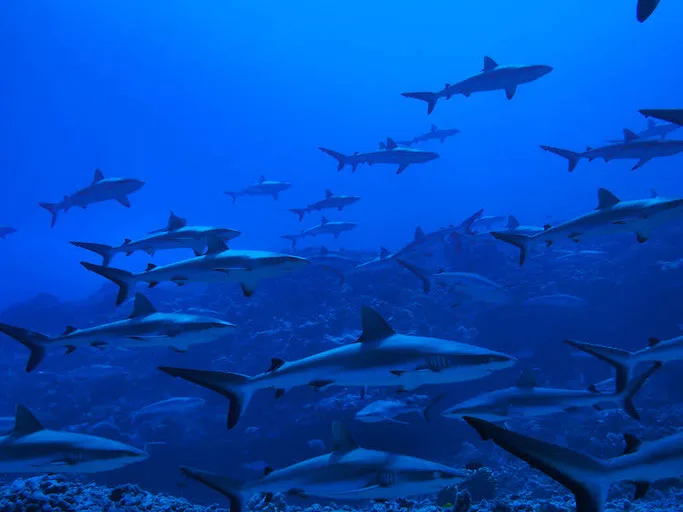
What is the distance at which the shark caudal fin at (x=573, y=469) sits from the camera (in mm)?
2164

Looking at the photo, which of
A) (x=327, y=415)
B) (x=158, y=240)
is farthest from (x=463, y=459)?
(x=158, y=240)

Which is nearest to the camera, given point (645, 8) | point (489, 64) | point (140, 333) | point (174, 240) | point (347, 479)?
point (347, 479)

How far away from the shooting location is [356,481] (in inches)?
164

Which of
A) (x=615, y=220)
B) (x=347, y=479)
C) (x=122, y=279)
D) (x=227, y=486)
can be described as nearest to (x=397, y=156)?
(x=615, y=220)

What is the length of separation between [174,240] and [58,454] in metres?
4.42

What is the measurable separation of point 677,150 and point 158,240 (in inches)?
411

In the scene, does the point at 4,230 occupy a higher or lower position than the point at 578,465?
higher

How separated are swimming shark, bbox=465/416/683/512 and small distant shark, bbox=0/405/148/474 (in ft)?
13.6

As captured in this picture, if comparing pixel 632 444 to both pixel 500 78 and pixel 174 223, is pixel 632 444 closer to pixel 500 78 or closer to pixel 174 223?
pixel 174 223

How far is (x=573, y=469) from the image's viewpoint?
2.34m

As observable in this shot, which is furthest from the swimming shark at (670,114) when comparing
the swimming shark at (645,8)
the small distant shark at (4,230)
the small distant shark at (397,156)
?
the small distant shark at (4,230)

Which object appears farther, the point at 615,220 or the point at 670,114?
the point at 615,220

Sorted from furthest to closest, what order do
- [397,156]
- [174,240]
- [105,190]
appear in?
1. [397,156]
2. [105,190]
3. [174,240]

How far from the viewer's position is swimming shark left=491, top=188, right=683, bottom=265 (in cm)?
572
